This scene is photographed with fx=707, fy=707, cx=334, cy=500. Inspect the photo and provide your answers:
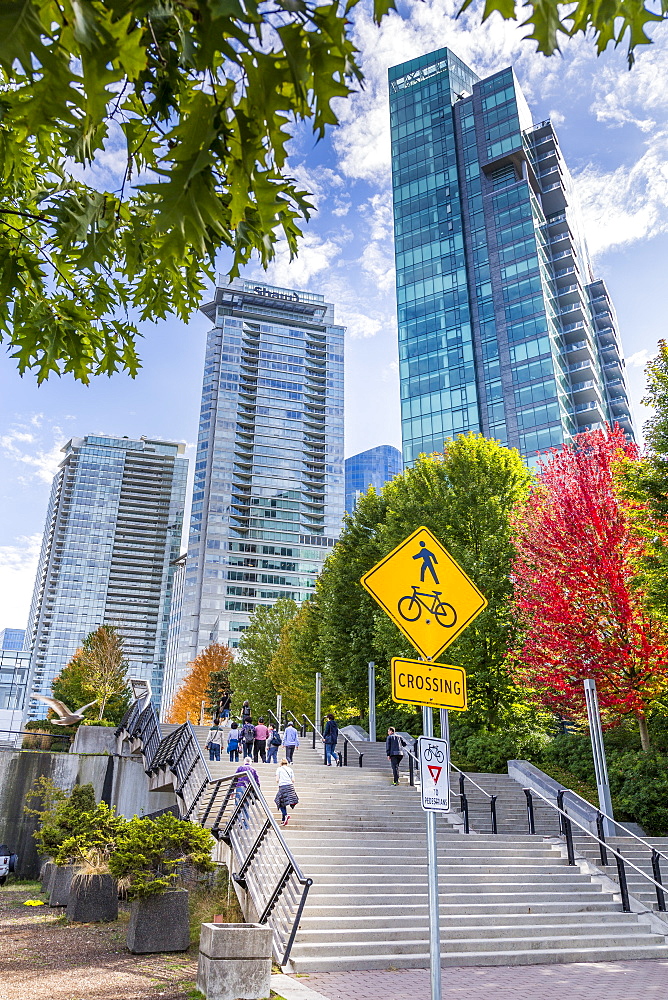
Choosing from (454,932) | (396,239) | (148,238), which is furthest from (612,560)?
(396,239)

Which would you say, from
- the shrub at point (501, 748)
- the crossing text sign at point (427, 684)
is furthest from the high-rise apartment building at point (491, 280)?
the crossing text sign at point (427, 684)

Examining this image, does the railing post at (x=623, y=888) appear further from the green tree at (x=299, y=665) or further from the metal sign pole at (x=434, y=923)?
the green tree at (x=299, y=665)

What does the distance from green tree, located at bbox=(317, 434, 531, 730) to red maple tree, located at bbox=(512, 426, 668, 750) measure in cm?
163

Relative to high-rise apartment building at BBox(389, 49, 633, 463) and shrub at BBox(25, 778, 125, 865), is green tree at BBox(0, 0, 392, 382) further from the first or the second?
high-rise apartment building at BBox(389, 49, 633, 463)

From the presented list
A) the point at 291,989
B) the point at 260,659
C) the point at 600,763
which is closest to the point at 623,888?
the point at 600,763

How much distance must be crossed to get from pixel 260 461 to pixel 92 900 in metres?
123

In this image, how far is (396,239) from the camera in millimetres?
85812

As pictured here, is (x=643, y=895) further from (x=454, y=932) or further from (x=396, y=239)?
(x=396, y=239)

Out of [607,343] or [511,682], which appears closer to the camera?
[511,682]

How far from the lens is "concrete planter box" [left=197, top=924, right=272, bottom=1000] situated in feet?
21.8

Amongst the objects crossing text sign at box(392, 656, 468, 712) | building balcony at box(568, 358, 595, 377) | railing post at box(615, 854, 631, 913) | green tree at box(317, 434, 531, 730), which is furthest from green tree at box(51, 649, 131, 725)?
crossing text sign at box(392, 656, 468, 712)

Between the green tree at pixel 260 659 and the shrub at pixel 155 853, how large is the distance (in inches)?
1552

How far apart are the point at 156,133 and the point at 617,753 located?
20482 millimetres

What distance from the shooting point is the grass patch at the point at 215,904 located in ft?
34.1
